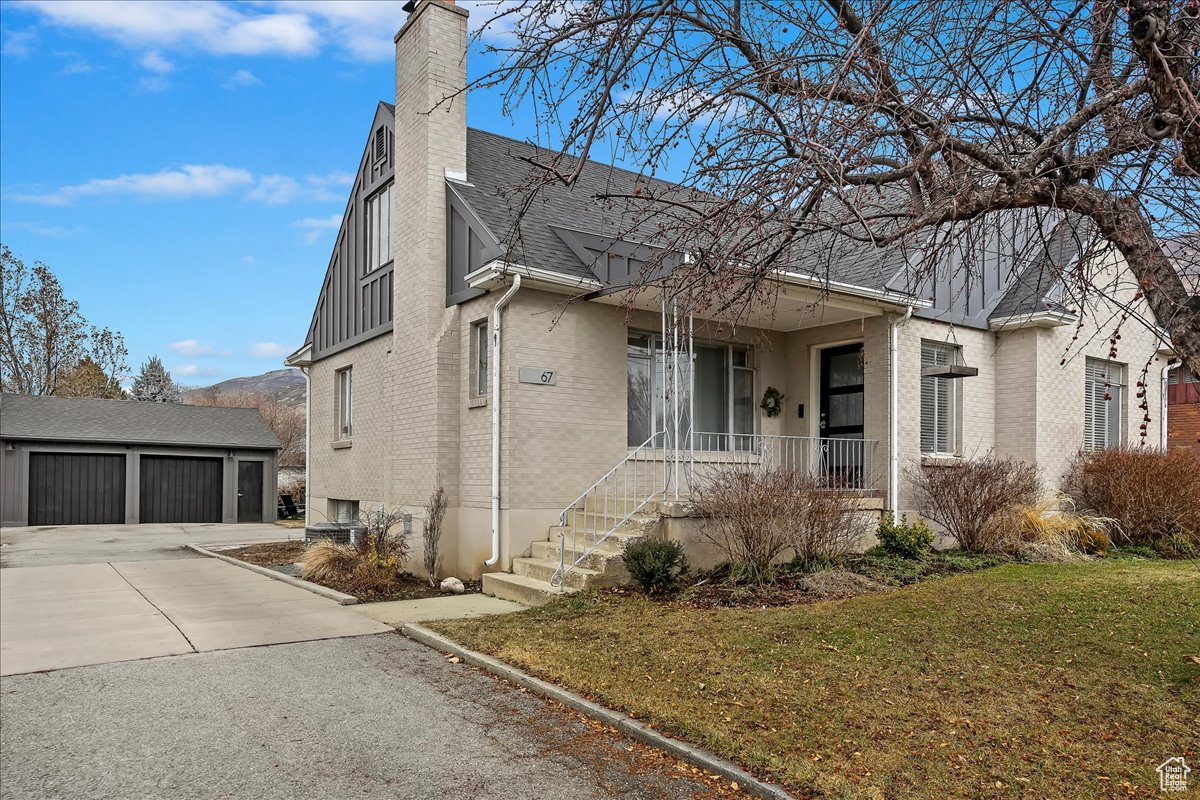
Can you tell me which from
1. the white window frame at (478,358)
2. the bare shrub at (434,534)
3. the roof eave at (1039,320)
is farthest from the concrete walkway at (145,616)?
the roof eave at (1039,320)

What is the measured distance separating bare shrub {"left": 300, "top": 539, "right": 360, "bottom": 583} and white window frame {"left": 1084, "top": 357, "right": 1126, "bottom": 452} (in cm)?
1245

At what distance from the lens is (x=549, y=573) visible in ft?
31.2

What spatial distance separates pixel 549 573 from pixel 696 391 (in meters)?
4.24

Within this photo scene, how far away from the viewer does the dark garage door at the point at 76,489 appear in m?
23.5

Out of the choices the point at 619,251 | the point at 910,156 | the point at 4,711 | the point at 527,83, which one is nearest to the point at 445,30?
the point at 619,251

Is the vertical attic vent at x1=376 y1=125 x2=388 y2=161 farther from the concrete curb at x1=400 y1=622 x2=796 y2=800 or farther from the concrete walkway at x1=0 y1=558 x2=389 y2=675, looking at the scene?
the concrete curb at x1=400 y1=622 x2=796 y2=800

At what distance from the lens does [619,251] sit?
11141 mm

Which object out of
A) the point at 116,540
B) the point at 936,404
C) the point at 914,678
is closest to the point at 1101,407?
the point at 936,404

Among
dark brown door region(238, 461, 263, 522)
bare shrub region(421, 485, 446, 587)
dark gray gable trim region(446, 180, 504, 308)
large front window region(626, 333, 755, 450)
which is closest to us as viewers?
dark gray gable trim region(446, 180, 504, 308)

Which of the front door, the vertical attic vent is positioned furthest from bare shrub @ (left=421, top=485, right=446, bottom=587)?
the vertical attic vent

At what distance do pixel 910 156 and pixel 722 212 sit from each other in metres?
1.70

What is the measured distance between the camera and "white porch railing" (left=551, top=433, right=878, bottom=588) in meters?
10.0

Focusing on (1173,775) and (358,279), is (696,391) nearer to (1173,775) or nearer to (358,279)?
(358,279)

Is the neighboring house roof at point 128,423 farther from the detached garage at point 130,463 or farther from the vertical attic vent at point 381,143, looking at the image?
the vertical attic vent at point 381,143
